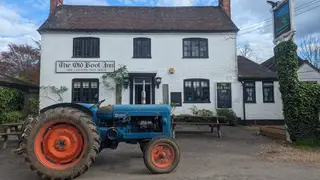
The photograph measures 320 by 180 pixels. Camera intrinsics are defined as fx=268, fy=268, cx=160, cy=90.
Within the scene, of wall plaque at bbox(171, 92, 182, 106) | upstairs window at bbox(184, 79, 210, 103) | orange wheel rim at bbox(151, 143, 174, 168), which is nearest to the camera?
orange wheel rim at bbox(151, 143, 174, 168)

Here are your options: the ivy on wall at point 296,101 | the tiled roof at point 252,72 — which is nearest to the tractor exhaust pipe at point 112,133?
the ivy on wall at point 296,101

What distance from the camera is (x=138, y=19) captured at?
1978cm

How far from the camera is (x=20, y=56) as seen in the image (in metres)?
34.7

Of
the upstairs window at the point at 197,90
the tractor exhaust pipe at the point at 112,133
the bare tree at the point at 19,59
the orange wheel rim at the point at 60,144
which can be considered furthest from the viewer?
the bare tree at the point at 19,59

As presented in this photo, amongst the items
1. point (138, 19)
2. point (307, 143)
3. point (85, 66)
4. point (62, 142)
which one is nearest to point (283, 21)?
point (307, 143)

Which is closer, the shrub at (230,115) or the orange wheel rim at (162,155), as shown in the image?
the orange wheel rim at (162,155)

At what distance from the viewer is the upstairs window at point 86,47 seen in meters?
18.4

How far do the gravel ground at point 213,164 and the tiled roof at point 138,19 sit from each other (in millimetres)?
10717

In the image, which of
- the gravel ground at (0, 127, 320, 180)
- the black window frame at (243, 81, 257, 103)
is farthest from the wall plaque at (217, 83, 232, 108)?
the gravel ground at (0, 127, 320, 180)

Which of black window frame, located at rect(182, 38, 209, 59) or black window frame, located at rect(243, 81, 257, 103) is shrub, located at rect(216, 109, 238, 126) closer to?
black window frame, located at rect(243, 81, 257, 103)

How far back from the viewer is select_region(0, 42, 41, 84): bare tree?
33750mm

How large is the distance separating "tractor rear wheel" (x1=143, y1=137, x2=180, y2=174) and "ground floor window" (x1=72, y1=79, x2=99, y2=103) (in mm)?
13111

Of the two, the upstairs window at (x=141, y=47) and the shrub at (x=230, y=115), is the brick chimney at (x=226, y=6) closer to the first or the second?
the upstairs window at (x=141, y=47)

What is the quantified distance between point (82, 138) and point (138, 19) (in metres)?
15.5
